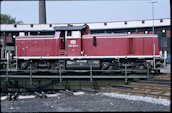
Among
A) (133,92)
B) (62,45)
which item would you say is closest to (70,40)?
(62,45)

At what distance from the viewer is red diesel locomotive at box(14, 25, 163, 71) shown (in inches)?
561

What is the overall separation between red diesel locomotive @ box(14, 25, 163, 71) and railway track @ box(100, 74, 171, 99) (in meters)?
2.42

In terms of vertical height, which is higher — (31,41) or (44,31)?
(44,31)

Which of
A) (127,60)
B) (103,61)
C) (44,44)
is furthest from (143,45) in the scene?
(44,44)

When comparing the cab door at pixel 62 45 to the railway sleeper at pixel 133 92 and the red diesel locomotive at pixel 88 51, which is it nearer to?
the red diesel locomotive at pixel 88 51

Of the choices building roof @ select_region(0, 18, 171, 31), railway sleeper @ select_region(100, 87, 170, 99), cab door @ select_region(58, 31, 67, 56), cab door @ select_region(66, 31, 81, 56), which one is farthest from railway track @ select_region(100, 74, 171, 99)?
building roof @ select_region(0, 18, 171, 31)

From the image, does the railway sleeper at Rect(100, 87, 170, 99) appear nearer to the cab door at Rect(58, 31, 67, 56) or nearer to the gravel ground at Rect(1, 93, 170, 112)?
the gravel ground at Rect(1, 93, 170, 112)

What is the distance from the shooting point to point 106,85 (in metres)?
12.4

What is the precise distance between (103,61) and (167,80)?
14.7ft

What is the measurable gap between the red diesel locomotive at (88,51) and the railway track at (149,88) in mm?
2423

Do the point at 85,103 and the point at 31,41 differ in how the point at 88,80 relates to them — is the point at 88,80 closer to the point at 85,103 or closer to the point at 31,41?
the point at 85,103

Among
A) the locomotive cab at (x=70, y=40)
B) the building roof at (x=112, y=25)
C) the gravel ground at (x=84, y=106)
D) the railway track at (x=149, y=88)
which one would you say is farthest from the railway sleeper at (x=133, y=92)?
the building roof at (x=112, y=25)

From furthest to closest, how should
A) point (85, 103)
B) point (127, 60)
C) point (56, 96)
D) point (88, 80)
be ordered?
point (127, 60), point (88, 80), point (56, 96), point (85, 103)

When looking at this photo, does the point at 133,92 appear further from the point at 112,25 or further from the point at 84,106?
the point at 112,25
